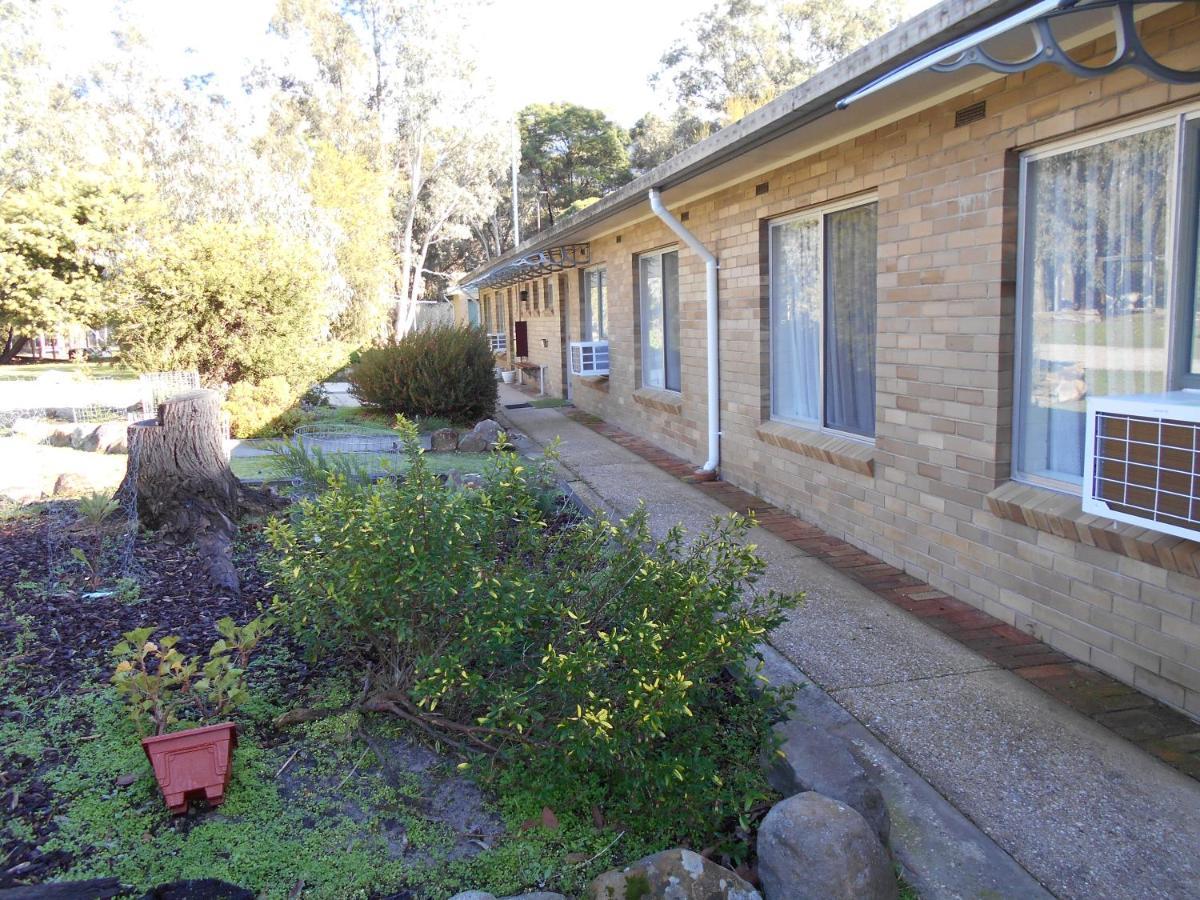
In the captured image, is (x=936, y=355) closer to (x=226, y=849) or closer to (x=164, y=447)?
(x=226, y=849)

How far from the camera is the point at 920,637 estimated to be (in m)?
4.35

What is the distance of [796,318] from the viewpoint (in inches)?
276

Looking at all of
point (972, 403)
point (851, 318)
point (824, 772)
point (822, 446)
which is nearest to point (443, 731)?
point (824, 772)

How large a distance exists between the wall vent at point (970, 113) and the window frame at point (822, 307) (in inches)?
38.8

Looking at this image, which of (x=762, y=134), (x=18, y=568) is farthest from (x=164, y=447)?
(x=762, y=134)

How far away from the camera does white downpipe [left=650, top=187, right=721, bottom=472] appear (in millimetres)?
8141

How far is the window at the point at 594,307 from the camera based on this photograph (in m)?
13.6

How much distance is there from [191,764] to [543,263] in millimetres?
12944

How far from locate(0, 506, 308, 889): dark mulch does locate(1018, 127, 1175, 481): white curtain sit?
369cm

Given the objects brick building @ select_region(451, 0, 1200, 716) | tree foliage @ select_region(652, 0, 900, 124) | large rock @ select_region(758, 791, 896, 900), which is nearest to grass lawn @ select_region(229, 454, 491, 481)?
brick building @ select_region(451, 0, 1200, 716)

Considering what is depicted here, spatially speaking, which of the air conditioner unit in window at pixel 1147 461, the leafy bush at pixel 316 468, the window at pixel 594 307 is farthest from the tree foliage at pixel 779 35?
the air conditioner unit in window at pixel 1147 461

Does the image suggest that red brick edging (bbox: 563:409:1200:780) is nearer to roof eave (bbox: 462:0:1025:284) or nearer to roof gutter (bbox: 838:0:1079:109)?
roof gutter (bbox: 838:0:1079:109)

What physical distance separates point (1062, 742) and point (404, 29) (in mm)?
33884

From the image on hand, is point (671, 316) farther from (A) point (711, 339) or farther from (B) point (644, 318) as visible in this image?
(A) point (711, 339)
